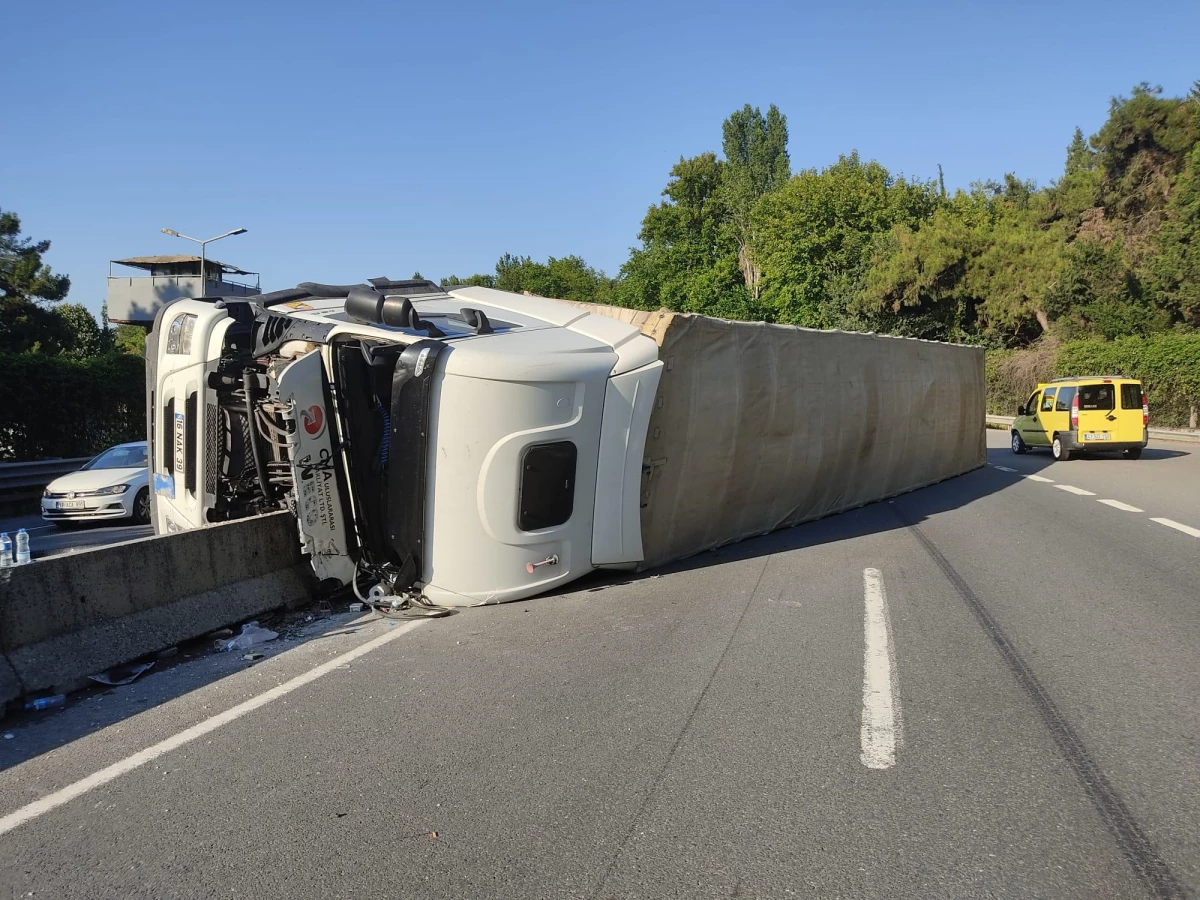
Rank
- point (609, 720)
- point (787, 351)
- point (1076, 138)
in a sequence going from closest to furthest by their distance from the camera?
point (609, 720) < point (787, 351) < point (1076, 138)

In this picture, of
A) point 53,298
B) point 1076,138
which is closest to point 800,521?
point 53,298

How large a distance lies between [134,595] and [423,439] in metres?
2.10

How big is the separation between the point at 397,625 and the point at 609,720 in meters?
2.53

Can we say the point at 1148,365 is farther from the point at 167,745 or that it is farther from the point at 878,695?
the point at 167,745

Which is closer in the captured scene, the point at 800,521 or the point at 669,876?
the point at 669,876

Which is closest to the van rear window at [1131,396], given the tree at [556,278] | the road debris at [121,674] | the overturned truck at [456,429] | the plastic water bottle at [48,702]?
the overturned truck at [456,429]

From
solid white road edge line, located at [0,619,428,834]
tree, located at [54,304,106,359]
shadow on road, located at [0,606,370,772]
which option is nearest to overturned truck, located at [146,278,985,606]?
shadow on road, located at [0,606,370,772]

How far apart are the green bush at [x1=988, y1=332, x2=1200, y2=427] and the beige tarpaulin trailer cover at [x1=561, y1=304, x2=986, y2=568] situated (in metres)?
20.6

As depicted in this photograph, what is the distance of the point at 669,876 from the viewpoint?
3.05 metres

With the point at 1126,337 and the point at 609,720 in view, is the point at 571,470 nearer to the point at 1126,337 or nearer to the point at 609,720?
the point at 609,720

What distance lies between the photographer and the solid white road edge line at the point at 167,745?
3.68 m

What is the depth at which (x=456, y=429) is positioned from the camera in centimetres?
652

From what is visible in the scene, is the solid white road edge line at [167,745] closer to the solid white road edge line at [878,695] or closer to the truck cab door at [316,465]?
the truck cab door at [316,465]

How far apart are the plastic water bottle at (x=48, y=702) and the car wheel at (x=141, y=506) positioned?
10.7 m
